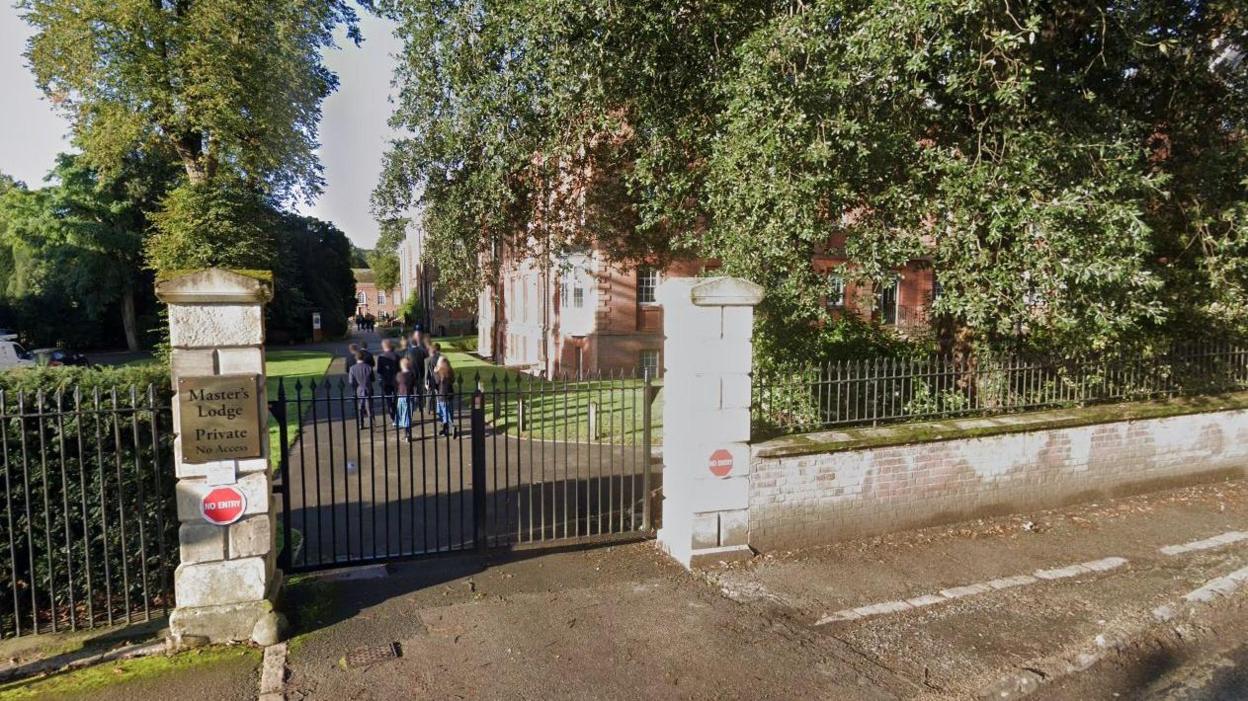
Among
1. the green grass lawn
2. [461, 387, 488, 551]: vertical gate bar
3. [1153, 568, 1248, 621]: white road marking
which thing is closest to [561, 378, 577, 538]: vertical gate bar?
[461, 387, 488, 551]: vertical gate bar

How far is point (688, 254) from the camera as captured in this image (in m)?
11.8

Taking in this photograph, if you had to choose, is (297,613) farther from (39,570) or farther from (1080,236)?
(1080,236)

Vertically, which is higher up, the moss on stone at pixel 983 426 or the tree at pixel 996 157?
the tree at pixel 996 157

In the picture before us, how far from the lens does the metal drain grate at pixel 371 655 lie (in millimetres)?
4473

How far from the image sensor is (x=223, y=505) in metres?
4.66

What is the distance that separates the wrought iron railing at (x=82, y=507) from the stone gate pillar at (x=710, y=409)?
402cm

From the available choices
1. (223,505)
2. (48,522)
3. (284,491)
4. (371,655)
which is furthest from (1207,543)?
(48,522)

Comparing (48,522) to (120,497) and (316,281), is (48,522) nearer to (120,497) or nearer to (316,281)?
(120,497)

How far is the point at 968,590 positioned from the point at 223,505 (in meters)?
5.89

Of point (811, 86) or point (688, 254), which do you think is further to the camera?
point (688, 254)

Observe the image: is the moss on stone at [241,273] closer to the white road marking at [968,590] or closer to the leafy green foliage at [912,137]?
→ the leafy green foliage at [912,137]

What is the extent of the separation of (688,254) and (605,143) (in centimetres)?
262

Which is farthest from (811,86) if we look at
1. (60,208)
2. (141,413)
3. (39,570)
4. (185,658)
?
(60,208)

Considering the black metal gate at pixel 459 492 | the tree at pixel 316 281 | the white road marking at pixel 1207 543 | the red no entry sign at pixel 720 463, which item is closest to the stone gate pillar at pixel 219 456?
the black metal gate at pixel 459 492
